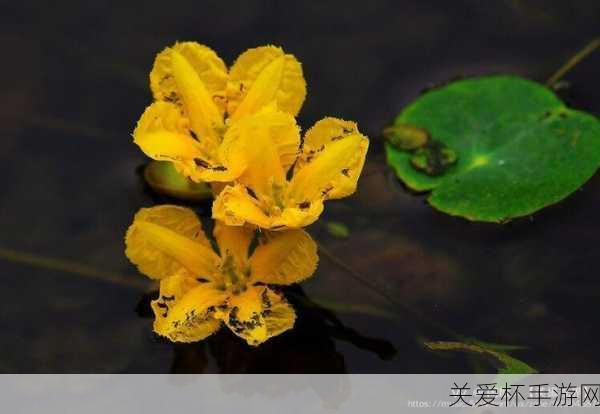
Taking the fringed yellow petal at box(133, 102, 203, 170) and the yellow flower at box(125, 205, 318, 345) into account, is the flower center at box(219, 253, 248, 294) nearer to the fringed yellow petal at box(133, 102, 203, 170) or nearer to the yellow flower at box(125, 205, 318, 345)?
the yellow flower at box(125, 205, 318, 345)

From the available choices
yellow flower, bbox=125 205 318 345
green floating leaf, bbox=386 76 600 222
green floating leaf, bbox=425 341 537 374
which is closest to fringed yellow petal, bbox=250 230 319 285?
yellow flower, bbox=125 205 318 345

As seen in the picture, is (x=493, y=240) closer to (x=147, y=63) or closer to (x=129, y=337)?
(x=129, y=337)

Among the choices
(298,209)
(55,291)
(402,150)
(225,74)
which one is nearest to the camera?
(298,209)

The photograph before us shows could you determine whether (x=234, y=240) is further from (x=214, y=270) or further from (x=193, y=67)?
(x=193, y=67)

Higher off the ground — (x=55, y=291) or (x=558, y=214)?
(x=558, y=214)

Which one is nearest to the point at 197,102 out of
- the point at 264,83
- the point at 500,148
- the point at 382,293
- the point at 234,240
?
the point at 264,83
